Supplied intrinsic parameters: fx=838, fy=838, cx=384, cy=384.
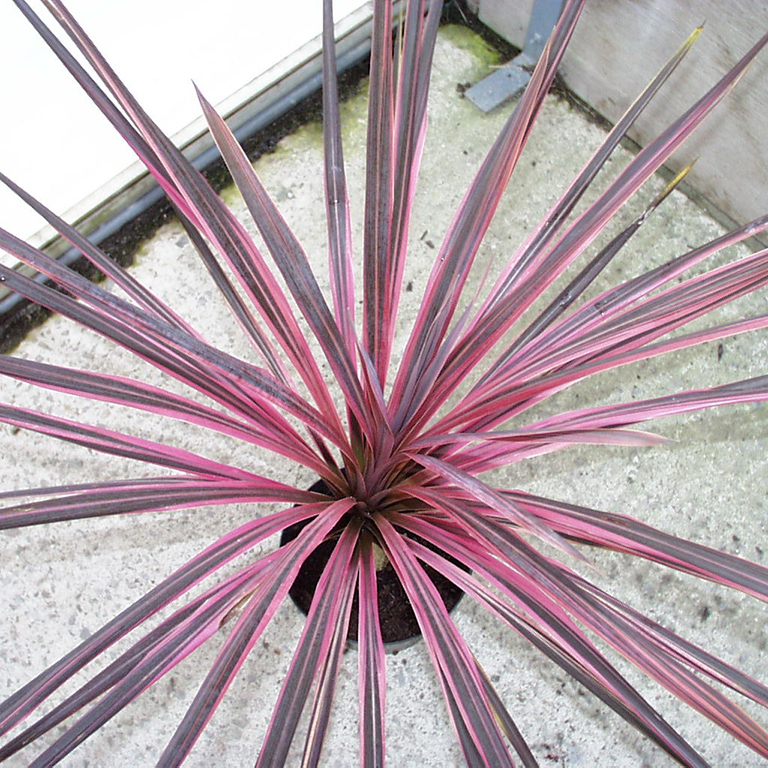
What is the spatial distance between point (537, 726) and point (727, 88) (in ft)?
2.80

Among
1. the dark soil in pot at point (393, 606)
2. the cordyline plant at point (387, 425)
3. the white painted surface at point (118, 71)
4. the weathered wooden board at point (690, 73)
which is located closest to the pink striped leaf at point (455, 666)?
the cordyline plant at point (387, 425)

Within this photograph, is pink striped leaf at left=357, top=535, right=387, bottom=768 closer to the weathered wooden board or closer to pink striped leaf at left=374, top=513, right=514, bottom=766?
pink striped leaf at left=374, top=513, right=514, bottom=766

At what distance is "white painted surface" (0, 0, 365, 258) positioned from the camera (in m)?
1.47

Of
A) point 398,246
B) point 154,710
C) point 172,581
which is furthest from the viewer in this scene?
point 154,710

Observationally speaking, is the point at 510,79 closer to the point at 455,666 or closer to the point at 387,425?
the point at 387,425

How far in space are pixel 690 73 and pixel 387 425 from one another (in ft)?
3.07

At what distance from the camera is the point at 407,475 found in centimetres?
93

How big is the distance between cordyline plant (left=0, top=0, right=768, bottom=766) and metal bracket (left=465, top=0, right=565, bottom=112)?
0.71 m

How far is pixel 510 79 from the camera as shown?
1559 mm

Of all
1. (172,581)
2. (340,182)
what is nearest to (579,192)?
(340,182)

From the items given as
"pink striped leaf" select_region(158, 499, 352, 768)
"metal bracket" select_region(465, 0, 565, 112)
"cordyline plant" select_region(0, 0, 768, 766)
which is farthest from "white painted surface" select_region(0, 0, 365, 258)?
"pink striped leaf" select_region(158, 499, 352, 768)

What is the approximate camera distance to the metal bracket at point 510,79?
1524mm

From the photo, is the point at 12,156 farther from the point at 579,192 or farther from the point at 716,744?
the point at 716,744

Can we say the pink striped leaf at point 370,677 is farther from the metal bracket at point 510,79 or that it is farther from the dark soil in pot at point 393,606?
the metal bracket at point 510,79
